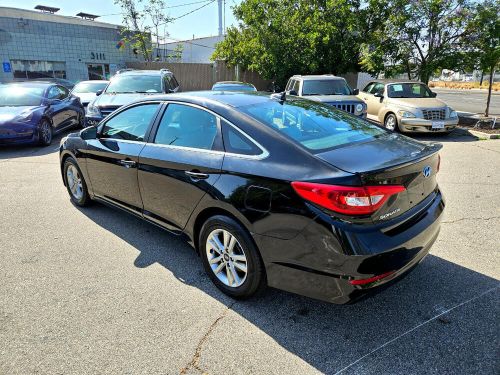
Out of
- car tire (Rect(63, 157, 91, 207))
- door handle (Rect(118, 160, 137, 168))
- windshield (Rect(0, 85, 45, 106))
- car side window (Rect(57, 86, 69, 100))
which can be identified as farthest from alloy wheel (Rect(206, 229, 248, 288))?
car side window (Rect(57, 86, 69, 100))

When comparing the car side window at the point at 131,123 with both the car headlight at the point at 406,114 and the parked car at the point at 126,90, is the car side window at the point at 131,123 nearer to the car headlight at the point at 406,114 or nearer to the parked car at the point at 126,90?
the parked car at the point at 126,90

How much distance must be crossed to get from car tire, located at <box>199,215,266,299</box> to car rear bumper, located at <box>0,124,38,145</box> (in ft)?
24.7

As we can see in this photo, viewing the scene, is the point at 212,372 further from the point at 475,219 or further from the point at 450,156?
the point at 450,156

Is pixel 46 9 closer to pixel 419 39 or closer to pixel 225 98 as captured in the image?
pixel 419 39

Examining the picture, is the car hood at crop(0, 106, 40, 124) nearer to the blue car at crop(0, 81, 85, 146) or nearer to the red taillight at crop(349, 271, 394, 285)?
the blue car at crop(0, 81, 85, 146)

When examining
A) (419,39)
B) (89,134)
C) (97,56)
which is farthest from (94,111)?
(97,56)

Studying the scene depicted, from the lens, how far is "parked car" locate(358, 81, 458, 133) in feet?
33.0

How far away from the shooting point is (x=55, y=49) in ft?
84.3

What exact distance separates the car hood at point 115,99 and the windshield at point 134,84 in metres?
0.37

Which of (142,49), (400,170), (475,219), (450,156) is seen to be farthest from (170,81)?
(142,49)

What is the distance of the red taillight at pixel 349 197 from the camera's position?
234 cm

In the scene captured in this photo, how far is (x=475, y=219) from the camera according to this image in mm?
4609

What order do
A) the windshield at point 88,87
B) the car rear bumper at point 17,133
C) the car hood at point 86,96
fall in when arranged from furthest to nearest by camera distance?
the windshield at point 88,87 < the car hood at point 86,96 < the car rear bumper at point 17,133

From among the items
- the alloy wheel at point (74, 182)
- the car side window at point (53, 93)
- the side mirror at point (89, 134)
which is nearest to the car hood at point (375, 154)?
the side mirror at point (89, 134)
